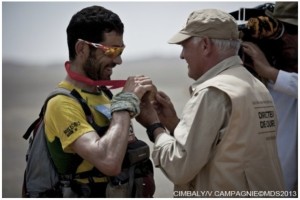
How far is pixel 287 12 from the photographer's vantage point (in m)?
3.69

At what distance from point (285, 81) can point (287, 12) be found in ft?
1.79

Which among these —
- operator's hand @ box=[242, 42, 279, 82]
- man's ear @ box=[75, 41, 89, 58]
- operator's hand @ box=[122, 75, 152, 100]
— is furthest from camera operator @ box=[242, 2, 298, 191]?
man's ear @ box=[75, 41, 89, 58]

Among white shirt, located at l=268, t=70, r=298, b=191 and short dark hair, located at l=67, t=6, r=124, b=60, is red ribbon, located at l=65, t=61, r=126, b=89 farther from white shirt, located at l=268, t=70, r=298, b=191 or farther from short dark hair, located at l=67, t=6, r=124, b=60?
white shirt, located at l=268, t=70, r=298, b=191

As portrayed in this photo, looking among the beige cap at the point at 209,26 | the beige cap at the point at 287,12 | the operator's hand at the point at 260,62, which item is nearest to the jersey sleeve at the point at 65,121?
the beige cap at the point at 209,26

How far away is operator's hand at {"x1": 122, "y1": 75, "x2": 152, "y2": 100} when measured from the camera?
2.99m

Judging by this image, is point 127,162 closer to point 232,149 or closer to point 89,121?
point 89,121

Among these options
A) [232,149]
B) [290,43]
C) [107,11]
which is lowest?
[232,149]

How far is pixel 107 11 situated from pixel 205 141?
1.07 m

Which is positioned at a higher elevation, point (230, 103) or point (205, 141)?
point (230, 103)

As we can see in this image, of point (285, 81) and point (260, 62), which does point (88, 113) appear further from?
point (285, 81)

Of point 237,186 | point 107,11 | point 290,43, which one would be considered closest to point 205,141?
point 237,186

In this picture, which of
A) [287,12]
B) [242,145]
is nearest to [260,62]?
[287,12]

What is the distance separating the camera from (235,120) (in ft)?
9.00

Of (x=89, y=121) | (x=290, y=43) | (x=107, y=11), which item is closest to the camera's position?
(x=89, y=121)
